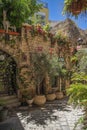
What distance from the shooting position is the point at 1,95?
33.8ft

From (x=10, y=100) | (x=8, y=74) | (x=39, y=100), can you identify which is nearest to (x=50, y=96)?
(x=39, y=100)

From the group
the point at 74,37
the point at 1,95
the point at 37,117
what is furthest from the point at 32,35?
the point at 74,37

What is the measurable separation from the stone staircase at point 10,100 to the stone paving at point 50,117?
35.7 inches

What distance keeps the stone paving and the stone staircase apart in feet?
2.97

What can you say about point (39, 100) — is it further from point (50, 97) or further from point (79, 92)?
point (79, 92)

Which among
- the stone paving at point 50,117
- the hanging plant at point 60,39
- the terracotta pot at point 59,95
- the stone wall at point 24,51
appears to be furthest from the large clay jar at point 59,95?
the hanging plant at point 60,39

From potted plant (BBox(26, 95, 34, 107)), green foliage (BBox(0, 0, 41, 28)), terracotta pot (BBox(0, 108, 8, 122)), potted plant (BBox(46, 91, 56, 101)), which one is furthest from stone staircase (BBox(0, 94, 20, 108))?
green foliage (BBox(0, 0, 41, 28))

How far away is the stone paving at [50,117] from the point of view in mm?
6957

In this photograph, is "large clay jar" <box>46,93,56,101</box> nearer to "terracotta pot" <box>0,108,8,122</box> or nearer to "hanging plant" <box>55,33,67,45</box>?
"hanging plant" <box>55,33,67,45</box>

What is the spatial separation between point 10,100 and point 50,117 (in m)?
2.69

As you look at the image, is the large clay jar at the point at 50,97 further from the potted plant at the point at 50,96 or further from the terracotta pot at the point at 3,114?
the terracotta pot at the point at 3,114

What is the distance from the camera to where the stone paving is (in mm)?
6957

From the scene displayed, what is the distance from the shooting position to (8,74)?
10.7 metres

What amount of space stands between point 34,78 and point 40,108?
1.64 metres
